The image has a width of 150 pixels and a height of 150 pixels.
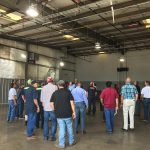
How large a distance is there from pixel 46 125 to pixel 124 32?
30.7ft

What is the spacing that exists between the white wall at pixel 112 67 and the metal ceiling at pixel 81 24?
0.73 metres

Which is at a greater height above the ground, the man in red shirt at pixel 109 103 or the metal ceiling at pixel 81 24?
the metal ceiling at pixel 81 24

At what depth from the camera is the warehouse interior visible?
598 centimetres

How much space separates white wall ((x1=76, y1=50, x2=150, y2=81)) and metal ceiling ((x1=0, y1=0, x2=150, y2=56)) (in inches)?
28.8

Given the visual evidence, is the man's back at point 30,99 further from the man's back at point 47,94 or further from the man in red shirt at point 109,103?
the man in red shirt at point 109,103

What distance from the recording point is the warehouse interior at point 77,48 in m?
5.98

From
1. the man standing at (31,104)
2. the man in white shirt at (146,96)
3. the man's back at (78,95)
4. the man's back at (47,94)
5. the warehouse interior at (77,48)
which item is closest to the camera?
the man's back at (47,94)

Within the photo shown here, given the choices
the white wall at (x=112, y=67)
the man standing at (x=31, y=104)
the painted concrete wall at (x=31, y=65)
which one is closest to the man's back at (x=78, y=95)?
the man standing at (x=31, y=104)

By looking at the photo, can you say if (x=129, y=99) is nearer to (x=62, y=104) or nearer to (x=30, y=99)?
(x=62, y=104)

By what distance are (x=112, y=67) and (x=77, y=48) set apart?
3.44m

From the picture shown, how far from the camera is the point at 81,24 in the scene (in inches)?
456

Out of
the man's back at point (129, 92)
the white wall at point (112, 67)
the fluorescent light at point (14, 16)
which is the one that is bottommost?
the man's back at point (129, 92)

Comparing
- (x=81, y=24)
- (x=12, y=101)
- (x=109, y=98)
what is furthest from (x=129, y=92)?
(x=81, y=24)

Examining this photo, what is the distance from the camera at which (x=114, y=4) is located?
8.63 meters
